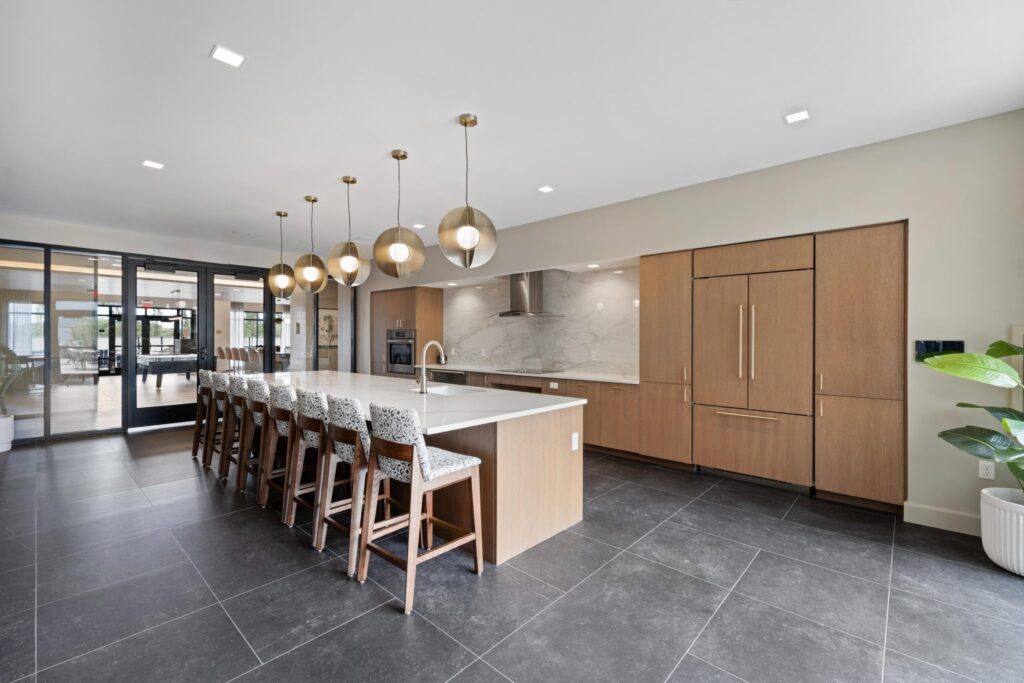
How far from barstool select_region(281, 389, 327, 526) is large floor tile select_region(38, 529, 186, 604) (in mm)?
622

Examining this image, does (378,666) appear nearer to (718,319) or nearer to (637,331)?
(718,319)

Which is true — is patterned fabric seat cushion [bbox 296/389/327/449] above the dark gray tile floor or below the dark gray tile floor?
above

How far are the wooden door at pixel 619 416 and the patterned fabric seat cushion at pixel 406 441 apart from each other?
2599 millimetres

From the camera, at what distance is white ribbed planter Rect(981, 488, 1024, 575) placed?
7.89 feet

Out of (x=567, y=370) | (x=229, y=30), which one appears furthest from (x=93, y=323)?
(x=567, y=370)

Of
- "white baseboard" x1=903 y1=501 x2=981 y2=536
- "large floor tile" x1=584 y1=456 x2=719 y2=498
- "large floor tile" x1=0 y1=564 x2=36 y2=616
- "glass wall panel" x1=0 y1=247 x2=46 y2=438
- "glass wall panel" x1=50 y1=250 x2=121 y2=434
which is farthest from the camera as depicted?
"glass wall panel" x1=50 y1=250 x2=121 y2=434

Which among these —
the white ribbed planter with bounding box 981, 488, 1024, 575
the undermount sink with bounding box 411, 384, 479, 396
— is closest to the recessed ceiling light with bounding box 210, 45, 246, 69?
the undermount sink with bounding box 411, 384, 479, 396

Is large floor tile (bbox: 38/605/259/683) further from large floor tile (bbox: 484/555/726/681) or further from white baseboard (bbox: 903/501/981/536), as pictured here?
white baseboard (bbox: 903/501/981/536)

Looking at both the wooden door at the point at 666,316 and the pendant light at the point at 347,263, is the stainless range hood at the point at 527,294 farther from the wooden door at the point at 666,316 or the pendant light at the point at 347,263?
the pendant light at the point at 347,263

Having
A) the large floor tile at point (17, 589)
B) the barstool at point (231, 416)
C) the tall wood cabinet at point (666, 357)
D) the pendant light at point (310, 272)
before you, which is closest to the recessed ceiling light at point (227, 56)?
the pendant light at point (310, 272)

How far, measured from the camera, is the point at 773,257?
147 inches

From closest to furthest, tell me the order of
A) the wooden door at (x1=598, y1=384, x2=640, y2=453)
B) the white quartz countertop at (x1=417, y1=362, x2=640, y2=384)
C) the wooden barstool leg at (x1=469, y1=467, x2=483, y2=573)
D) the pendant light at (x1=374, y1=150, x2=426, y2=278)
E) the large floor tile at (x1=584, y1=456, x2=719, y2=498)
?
the wooden barstool leg at (x1=469, y1=467, x2=483, y2=573), the pendant light at (x1=374, y1=150, x2=426, y2=278), the large floor tile at (x1=584, y1=456, x2=719, y2=498), the wooden door at (x1=598, y1=384, x2=640, y2=453), the white quartz countertop at (x1=417, y1=362, x2=640, y2=384)

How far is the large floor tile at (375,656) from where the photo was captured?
1707mm

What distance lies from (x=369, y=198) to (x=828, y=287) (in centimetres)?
→ 417
